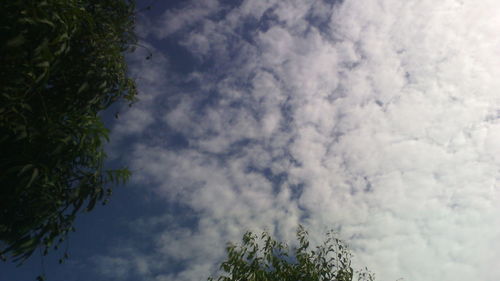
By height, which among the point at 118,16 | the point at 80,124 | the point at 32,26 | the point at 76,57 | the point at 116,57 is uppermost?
the point at 118,16

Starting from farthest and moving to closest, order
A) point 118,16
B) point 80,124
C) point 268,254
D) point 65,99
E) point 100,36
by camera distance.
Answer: point 268,254 < point 118,16 < point 100,36 < point 65,99 < point 80,124

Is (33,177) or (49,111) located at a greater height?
(49,111)

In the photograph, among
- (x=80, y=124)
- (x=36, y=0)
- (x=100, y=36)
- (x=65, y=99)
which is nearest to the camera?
(x=36, y=0)

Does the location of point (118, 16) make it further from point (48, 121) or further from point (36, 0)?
point (48, 121)

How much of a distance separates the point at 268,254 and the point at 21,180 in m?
9.63

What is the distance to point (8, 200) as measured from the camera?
3893 millimetres

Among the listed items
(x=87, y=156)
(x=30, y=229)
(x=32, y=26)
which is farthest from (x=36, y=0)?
(x=30, y=229)

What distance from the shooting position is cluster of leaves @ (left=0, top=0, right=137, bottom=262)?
3615 mm

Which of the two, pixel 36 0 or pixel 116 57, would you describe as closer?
pixel 36 0

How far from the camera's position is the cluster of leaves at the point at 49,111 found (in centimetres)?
362

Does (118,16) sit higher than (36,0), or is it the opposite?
(118,16)

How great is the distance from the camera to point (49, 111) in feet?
14.3

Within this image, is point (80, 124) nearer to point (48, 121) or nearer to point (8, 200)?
point (48, 121)

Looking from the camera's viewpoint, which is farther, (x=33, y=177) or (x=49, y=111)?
(x=49, y=111)
